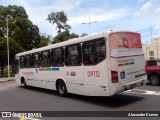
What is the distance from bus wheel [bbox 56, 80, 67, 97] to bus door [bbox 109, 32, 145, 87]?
3.80 metres

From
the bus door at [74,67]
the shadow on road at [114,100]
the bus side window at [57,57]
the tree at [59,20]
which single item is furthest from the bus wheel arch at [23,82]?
the tree at [59,20]

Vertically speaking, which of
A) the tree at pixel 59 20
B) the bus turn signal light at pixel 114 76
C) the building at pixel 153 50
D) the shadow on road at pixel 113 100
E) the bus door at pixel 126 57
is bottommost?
the shadow on road at pixel 113 100

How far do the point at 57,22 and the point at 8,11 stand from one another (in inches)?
888

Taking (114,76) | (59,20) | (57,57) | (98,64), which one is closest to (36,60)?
(57,57)

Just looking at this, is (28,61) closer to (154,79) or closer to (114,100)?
(114,100)

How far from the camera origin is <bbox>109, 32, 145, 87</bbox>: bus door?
390 inches

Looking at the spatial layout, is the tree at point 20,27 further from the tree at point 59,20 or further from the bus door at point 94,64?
the bus door at point 94,64

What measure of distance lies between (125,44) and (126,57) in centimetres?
56

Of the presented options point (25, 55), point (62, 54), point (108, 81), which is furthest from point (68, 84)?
point (25, 55)

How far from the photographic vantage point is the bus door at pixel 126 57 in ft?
32.5

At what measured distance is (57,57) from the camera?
13453 millimetres

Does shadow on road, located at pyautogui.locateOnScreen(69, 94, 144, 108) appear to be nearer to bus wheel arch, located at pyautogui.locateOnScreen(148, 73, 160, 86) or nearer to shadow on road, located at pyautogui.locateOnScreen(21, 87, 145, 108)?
shadow on road, located at pyautogui.locateOnScreen(21, 87, 145, 108)

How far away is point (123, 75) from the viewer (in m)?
10.1

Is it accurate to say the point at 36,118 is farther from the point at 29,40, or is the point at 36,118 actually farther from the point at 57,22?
the point at 57,22
